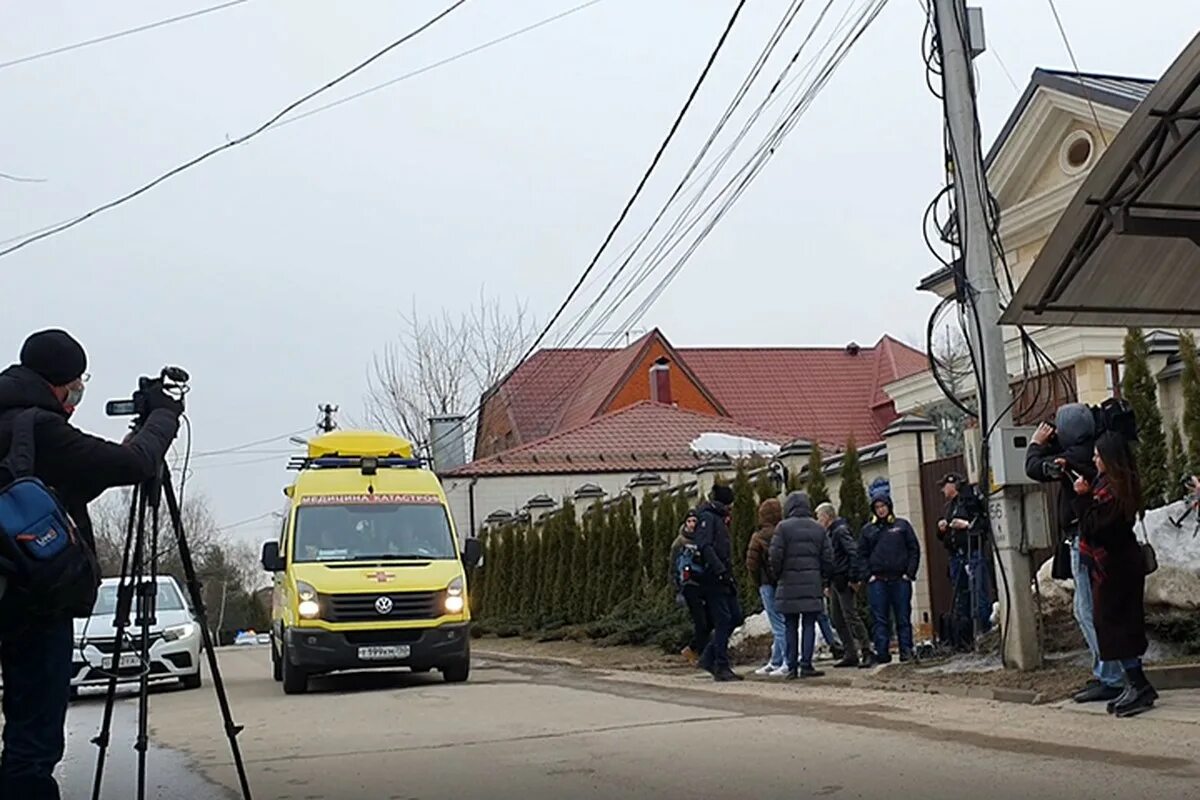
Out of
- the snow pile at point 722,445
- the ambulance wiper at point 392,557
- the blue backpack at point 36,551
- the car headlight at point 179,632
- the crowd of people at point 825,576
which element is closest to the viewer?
the blue backpack at point 36,551

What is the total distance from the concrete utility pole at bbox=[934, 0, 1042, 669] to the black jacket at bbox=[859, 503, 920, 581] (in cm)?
209

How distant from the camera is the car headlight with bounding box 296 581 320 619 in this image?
15.8 metres

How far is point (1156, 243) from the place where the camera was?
10.1 m

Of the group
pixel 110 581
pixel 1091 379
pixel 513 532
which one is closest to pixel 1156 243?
pixel 1091 379

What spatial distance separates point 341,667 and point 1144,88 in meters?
18.4

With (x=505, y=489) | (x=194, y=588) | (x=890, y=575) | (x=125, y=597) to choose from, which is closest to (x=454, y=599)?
(x=890, y=575)

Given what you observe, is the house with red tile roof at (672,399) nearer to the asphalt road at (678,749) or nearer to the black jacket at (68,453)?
the asphalt road at (678,749)

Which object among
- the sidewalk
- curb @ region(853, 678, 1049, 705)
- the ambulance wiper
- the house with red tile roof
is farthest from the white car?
the house with red tile roof

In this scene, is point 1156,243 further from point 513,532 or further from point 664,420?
point 664,420

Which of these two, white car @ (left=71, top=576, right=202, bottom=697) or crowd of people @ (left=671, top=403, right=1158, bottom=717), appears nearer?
crowd of people @ (left=671, top=403, right=1158, bottom=717)

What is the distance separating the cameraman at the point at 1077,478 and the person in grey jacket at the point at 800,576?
14.1ft

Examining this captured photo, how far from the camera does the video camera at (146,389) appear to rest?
6.27 metres

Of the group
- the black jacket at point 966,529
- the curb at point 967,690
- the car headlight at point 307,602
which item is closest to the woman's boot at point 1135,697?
the curb at point 967,690

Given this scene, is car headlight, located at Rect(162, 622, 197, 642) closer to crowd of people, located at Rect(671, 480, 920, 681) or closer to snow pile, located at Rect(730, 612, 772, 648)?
crowd of people, located at Rect(671, 480, 920, 681)
